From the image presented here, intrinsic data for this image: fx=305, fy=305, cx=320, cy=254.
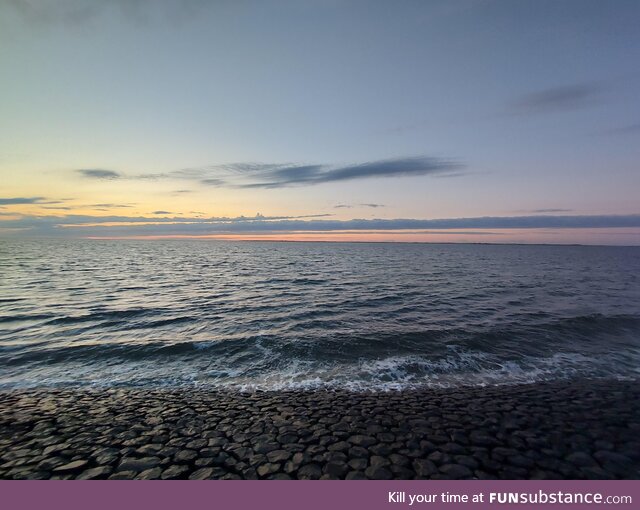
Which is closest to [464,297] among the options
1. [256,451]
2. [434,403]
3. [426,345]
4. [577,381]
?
[426,345]

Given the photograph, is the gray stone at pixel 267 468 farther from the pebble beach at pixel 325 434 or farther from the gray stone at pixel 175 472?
the gray stone at pixel 175 472

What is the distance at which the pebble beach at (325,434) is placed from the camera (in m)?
7.48

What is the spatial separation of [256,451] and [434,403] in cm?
685

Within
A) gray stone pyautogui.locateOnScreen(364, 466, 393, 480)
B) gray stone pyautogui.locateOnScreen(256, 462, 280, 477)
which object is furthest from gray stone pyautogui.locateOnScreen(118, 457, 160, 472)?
gray stone pyautogui.locateOnScreen(364, 466, 393, 480)

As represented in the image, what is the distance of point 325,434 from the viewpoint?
29.8 feet

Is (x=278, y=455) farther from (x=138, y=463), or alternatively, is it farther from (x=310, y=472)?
(x=138, y=463)

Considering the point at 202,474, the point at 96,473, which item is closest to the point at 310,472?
the point at 202,474

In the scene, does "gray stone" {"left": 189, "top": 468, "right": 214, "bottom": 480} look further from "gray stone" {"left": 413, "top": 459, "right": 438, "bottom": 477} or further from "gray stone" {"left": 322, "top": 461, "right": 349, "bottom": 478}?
"gray stone" {"left": 413, "top": 459, "right": 438, "bottom": 477}

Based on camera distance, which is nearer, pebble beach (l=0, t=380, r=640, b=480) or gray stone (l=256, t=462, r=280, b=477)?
gray stone (l=256, t=462, r=280, b=477)

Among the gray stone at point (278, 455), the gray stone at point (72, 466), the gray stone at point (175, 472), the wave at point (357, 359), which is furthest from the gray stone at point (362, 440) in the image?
the gray stone at point (72, 466)

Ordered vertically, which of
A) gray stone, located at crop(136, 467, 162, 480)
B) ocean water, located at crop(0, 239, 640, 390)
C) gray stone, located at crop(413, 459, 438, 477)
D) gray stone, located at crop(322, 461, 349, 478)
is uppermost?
gray stone, located at crop(322, 461, 349, 478)

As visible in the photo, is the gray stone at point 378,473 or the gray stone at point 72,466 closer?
the gray stone at point 378,473

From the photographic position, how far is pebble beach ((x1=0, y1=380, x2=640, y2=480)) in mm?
7484

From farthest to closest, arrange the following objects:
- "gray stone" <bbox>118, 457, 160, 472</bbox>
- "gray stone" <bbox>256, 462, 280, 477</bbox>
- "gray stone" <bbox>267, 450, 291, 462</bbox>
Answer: "gray stone" <bbox>267, 450, 291, 462</bbox> → "gray stone" <bbox>118, 457, 160, 472</bbox> → "gray stone" <bbox>256, 462, 280, 477</bbox>
